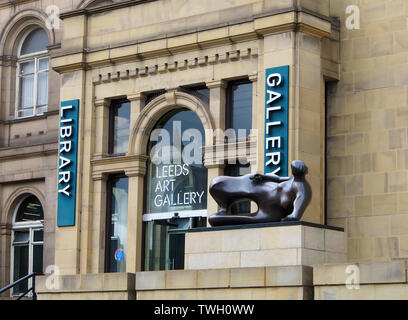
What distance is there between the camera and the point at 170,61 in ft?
99.0

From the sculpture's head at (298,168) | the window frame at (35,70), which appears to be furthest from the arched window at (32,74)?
the sculpture's head at (298,168)

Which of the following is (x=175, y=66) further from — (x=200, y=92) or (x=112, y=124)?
(x=112, y=124)

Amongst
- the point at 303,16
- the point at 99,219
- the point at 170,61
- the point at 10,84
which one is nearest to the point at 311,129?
the point at 303,16

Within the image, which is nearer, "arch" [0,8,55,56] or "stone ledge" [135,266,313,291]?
"stone ledge" [135,266,313,291]

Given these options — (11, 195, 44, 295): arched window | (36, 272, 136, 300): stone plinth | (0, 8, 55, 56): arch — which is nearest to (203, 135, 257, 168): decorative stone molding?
(36, 272, 136, 300): stone plinth

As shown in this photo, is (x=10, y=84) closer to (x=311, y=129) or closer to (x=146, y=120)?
(x=146, y=120)

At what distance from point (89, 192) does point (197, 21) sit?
570 centimetres

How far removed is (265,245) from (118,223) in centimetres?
954

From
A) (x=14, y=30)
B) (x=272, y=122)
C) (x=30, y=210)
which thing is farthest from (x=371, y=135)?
(x=14, y=30)

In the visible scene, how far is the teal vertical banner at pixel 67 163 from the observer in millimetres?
31297

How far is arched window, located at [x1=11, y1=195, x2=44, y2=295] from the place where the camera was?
36688mm

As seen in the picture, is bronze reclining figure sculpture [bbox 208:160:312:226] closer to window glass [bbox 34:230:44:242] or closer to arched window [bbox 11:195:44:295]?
arched window [bbox 11:195:44:295]

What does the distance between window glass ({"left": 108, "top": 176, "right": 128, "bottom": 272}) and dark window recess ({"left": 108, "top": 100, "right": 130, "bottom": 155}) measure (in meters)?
0.87

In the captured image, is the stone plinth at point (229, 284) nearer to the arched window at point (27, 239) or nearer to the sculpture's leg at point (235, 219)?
the sculpture's leg at point (235, 219)
